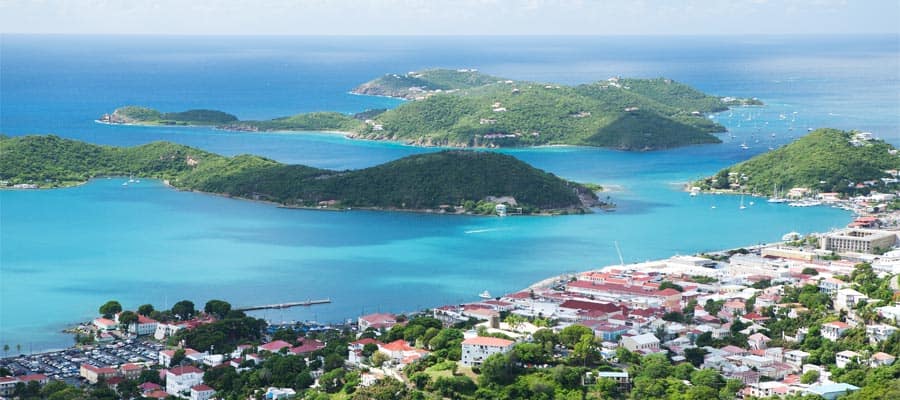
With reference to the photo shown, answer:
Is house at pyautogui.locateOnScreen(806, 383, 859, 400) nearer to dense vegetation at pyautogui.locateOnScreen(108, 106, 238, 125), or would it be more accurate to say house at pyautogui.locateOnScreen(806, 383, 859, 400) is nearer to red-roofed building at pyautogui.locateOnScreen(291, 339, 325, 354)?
red-roofed building at pyautogui.locateOnScreen(291, 339, 325, 354)

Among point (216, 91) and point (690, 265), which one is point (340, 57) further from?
point (690, 265)

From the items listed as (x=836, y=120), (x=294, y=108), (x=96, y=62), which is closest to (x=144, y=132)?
(x=294, y=108)

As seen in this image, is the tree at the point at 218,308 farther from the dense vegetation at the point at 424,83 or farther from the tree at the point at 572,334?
the dense vegetation at the point at 424,83

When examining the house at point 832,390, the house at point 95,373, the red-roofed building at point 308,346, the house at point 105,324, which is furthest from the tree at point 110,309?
the house at point 832,390

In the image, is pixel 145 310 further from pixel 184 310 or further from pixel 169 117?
pixel 169 117

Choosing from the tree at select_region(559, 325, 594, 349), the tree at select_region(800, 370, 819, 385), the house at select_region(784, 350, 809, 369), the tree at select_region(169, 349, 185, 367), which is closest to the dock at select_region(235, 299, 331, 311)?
the tree at select_region(169, 349, 185, 367)

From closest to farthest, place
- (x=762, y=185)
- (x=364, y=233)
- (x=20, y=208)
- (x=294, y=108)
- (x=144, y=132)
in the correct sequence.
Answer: (x=364, y=233) < (x=20, y=208) < (x=762, y=185) < (x=144, y=132) < (x=294, y=108)
